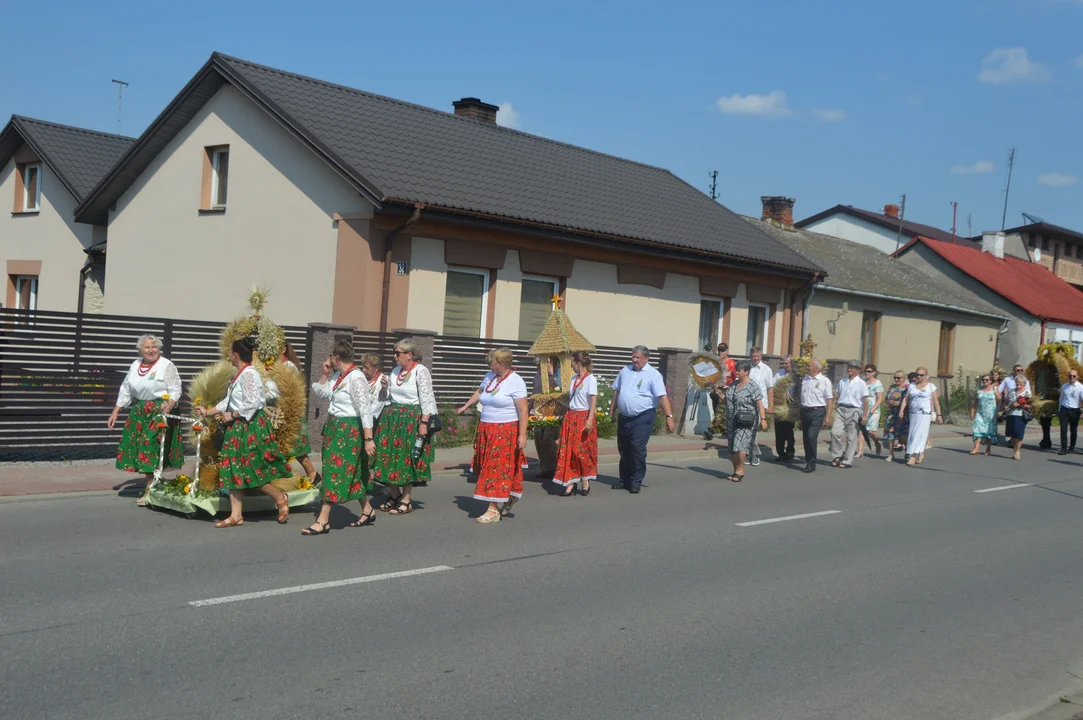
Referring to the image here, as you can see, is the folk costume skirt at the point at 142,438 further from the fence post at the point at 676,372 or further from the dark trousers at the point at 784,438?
the fence post at the point at 676,372

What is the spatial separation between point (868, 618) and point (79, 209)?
19.5 metres

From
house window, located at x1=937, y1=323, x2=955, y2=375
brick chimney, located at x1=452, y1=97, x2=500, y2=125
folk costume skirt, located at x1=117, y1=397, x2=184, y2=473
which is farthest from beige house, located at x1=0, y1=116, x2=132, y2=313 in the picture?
house window, located at x1=937, y1=323, x2=955, y2=375

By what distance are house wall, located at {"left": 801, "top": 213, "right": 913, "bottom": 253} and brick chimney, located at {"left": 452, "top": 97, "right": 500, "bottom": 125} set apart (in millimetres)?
25664

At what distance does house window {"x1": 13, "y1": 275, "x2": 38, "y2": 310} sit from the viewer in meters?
24.9

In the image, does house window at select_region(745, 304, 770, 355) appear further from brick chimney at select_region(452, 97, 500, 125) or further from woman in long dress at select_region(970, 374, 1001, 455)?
brick chimney at select_region(452, 97, 500, 125)

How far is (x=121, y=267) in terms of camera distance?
21266mm

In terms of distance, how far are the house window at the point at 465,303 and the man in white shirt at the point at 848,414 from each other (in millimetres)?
6217

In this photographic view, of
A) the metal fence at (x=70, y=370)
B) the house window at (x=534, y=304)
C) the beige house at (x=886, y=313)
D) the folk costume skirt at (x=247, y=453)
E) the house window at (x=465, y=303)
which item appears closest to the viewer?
the folk costume skirt at (x=247, y=453)

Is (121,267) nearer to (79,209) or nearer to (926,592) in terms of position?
(79,209)

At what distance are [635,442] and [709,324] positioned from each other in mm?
11228

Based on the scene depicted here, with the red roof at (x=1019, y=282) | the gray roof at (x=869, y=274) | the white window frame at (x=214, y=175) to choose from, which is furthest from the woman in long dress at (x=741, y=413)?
the red roof at (x=1019, y=282)

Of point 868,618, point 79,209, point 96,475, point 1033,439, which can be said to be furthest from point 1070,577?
point 79,209

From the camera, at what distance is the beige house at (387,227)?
55.0 feet

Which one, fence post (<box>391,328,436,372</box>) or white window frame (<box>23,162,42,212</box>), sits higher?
white window frame (<box>23,162,42,212</box>)
